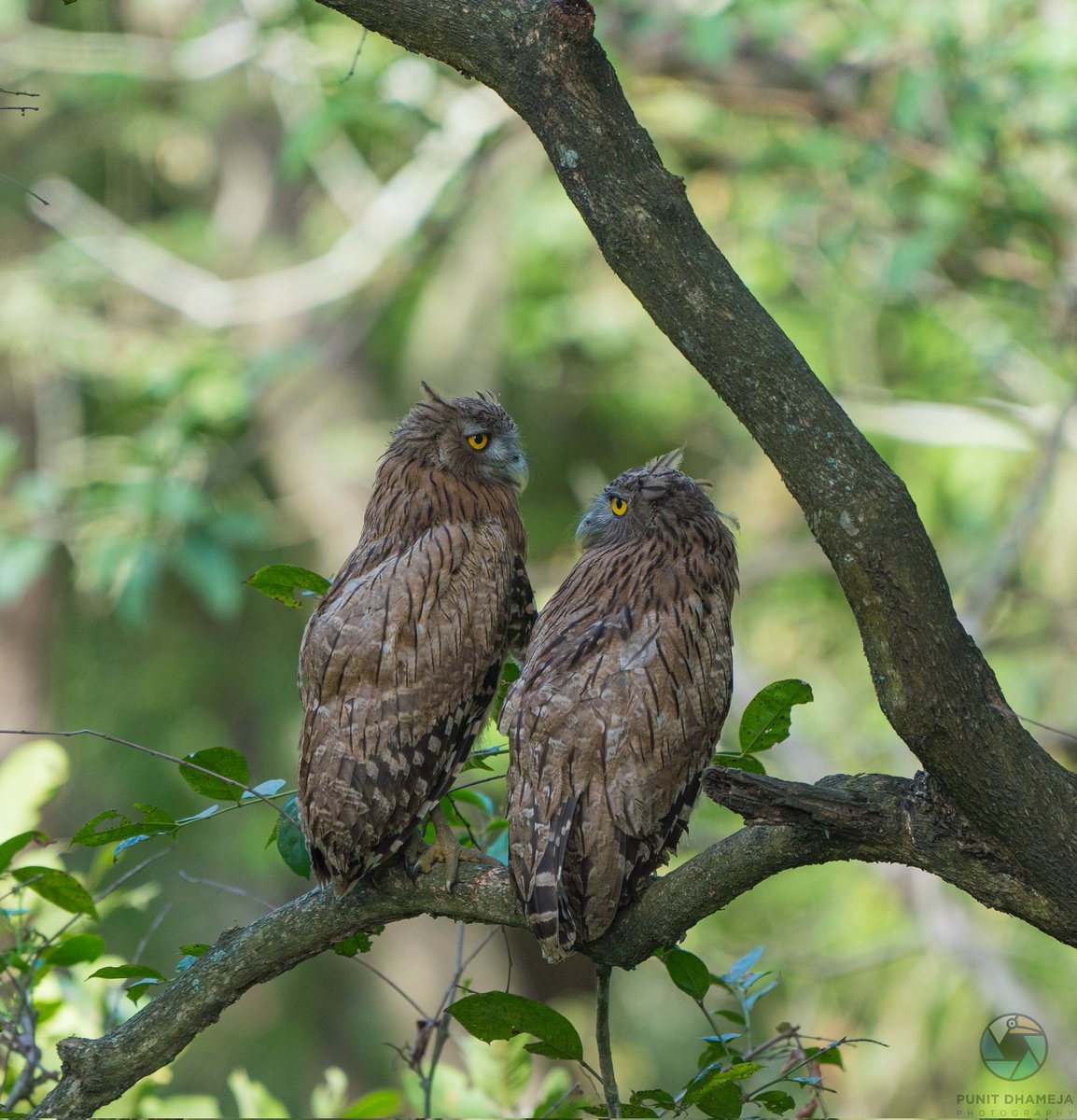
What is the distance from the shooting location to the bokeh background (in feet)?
20.7

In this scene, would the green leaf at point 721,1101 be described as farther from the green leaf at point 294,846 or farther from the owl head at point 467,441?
the owl head at point 467,441

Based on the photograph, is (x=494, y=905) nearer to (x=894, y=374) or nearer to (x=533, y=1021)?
(x=533, y=1021)

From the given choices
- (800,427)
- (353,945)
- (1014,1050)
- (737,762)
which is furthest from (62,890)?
(1014,1050)

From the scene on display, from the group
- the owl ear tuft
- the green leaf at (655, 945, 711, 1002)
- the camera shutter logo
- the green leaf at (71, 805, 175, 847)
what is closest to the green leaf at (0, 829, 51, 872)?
the green leaf at (71, 805, 175, 847)

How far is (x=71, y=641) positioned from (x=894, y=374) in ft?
24.9

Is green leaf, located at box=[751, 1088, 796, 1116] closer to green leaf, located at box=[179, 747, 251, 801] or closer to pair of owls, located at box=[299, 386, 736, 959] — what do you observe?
pair of owls, located at box=[299, 386, 736, 959]

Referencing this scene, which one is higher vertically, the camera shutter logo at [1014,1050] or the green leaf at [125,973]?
the camera shutter logo at [1014,1050]

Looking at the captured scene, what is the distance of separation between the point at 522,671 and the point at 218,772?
65cm

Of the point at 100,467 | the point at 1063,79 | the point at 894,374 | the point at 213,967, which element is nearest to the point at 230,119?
the point at 100,467

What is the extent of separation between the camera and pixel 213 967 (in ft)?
8.59

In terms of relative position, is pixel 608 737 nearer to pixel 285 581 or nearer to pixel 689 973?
pixel 689 973


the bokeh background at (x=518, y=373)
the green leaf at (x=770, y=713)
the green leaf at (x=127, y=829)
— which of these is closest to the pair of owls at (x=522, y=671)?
the green leaf at (x=770, y=713)

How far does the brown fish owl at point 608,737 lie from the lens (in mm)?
2535

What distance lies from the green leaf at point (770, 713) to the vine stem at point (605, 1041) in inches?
20.4
